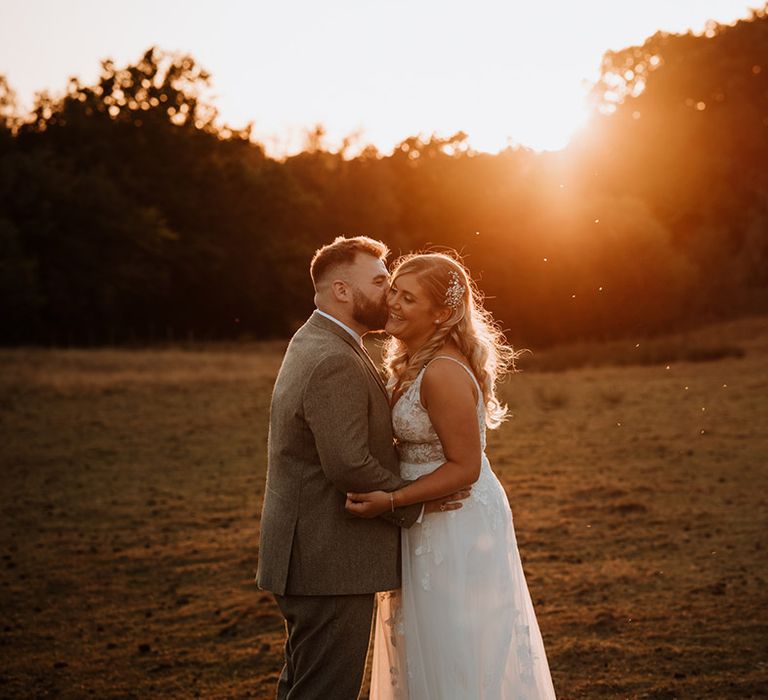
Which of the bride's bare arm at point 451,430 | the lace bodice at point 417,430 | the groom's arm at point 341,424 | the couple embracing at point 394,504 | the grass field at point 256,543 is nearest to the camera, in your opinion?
the groom's arm at point 341,424

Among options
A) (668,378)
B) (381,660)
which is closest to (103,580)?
(381,660)

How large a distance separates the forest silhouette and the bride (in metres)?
29.0

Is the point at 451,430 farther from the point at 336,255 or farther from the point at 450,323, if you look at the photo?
the point at 336,255

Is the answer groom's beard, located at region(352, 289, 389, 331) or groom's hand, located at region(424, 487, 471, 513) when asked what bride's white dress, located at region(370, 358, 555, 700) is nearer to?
groom's hand, located at region(424, 487, 471, 513)

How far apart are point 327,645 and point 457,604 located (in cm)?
57

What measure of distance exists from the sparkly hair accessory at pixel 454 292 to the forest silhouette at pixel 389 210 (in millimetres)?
29007

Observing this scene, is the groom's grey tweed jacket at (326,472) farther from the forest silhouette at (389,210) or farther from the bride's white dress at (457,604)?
the forest silhouette at (389,210)

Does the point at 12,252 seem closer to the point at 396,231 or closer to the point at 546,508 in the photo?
the point at 396,231

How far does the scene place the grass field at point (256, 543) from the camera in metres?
5.74

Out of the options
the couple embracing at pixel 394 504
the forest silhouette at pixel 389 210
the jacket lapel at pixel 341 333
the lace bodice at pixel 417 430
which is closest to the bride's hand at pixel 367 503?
the couple embracing at pixel 394 504

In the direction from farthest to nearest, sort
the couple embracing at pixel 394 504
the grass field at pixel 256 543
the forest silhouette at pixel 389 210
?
the forest silhouette at pixel 389 210 < the grass field at pixel 256 543 < the couple embracing at pixel 394 504

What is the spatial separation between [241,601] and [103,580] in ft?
4.39

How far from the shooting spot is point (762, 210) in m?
43.7

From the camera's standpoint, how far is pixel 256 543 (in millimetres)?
8734
